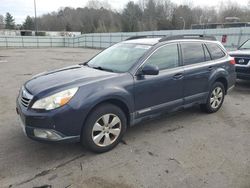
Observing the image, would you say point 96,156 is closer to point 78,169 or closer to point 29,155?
point 78,169

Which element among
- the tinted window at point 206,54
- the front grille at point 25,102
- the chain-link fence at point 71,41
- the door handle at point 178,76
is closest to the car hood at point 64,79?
the front grille at point 25,102

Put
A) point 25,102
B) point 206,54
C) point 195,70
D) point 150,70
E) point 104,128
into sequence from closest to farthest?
point 25,102
point 104,128
point 150,70
point 195,70
point 206,54

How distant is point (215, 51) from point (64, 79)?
3.38 meters

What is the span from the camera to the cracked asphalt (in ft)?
9.61

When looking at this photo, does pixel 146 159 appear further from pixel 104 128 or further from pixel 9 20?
pixel 9 20

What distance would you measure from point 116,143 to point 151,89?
1018 millimetres

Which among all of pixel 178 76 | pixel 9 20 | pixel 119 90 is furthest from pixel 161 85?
pixel 9 20

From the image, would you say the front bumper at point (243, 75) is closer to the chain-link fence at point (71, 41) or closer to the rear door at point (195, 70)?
the rear door at point (195, 70)

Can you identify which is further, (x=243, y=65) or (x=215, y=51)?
(x=243, y=65)

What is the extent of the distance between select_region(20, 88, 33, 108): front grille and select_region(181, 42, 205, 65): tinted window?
2.75 m

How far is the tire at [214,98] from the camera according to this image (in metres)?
5.16

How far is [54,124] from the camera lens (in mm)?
3072

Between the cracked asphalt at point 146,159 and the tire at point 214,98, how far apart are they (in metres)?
0.51

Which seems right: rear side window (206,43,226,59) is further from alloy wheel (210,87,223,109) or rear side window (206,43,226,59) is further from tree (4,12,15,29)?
tree (4,12,15,29)
